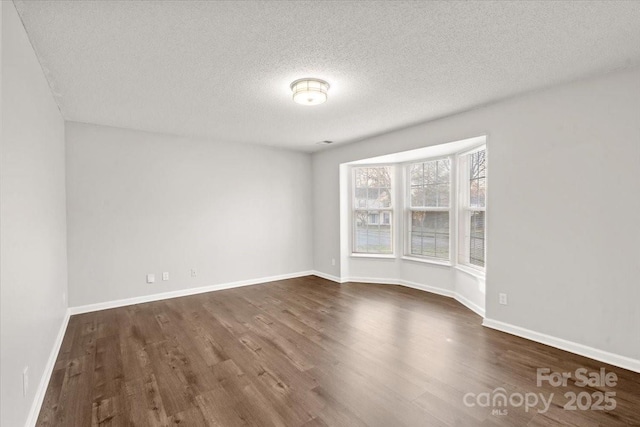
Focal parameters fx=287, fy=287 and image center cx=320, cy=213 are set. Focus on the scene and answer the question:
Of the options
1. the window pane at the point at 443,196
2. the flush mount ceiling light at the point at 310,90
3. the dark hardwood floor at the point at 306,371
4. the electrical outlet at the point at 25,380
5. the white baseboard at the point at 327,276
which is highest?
the flush mount ceiling light at the point at 310,90

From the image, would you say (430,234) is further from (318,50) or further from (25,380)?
(25,380)

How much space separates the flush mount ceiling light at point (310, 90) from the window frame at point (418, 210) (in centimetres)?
264

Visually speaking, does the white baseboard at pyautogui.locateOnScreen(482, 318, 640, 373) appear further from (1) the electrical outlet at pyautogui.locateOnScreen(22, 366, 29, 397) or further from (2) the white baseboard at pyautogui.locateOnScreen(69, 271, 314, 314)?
(1) the electrical outlet at pyautogui.locateOnScreen(22, 366, 29, 397)

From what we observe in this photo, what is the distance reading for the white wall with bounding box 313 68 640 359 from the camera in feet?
7.91

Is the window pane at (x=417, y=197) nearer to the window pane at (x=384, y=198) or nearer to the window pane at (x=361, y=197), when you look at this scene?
the window pane at (x=384, y=198)

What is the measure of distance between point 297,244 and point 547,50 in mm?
4696

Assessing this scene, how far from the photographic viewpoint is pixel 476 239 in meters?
3.98

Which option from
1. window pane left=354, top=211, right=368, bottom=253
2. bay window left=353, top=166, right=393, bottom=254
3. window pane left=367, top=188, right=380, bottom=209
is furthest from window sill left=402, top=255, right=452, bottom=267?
window pane left=367, top=188, right=380, bottom=209

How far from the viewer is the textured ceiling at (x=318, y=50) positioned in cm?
172

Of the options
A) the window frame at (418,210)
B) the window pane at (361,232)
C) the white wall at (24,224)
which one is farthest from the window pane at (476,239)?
the white wall at (24,224)

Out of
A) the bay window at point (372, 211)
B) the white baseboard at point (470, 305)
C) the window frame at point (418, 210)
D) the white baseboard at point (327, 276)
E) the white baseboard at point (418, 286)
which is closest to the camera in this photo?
the white baseboard at point (470, 305)

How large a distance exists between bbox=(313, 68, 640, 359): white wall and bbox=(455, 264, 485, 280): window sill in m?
0.38

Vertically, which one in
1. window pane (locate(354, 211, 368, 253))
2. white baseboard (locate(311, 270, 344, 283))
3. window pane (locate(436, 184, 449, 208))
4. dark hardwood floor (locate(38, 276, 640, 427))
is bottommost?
dark hardwood floor (locate(38, 276, 640, 427))

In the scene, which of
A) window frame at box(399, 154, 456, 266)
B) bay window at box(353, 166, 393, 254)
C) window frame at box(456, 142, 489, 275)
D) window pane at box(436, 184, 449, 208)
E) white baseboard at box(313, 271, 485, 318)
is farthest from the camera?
bay window at box(353, 166, 393, 254)
